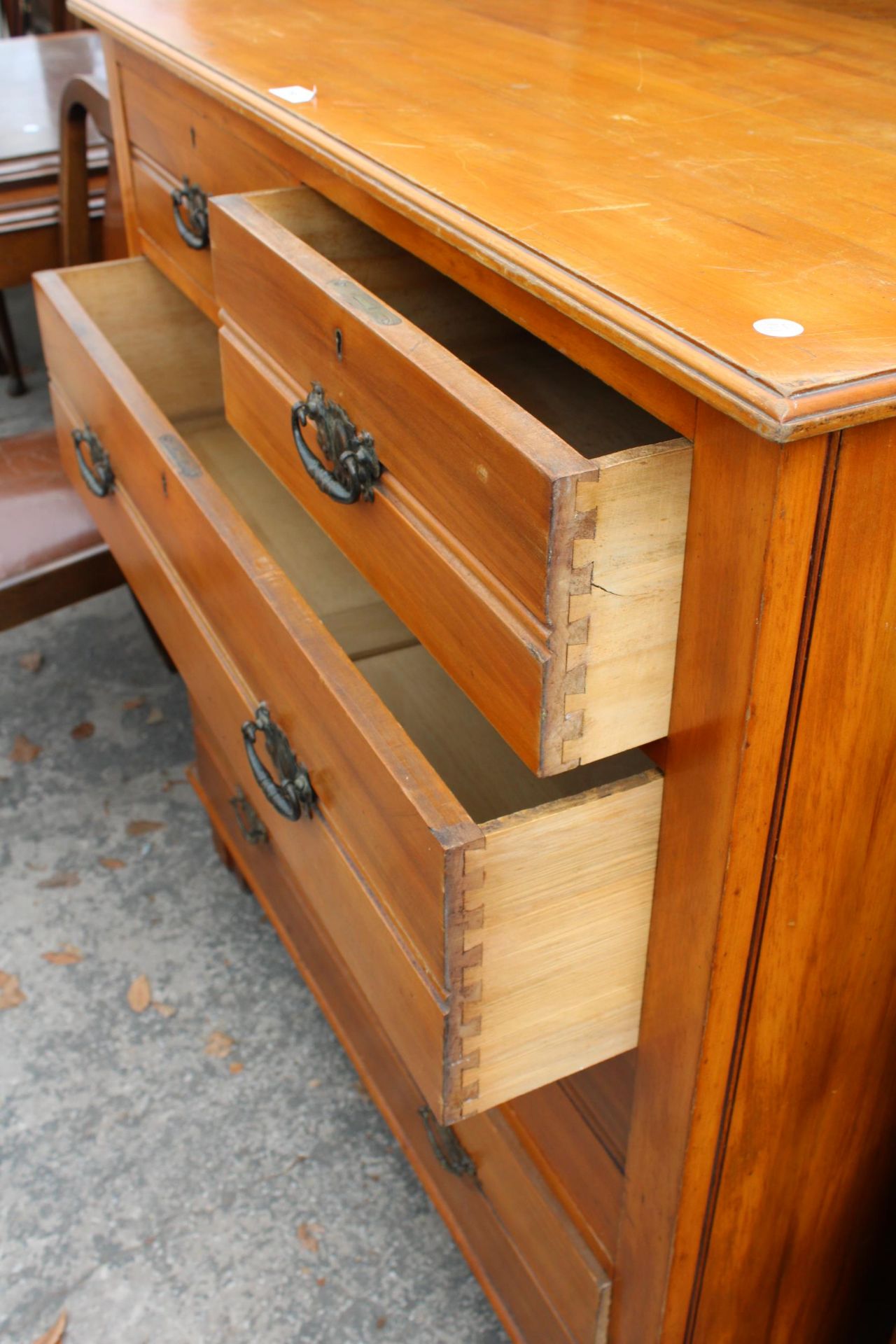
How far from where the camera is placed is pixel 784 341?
0.56 m

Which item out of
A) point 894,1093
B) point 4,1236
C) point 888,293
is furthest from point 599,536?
point 4,1236

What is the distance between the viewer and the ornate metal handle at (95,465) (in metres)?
1.36

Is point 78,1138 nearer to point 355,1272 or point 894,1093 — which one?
point 355,1272

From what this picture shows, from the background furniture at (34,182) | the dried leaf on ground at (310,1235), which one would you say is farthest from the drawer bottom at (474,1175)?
the background furniture at (34,182)

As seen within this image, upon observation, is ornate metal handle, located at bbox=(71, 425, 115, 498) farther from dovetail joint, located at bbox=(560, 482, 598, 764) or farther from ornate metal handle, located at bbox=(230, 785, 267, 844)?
dovetail joint, located at bbox=(560, 482, 598, 764)

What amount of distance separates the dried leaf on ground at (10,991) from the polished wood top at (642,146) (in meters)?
1.10

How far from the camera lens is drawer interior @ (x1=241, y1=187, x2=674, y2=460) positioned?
1.00m

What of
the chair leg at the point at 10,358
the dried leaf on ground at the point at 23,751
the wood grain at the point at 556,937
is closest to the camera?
the wood grain at the point at 556,937

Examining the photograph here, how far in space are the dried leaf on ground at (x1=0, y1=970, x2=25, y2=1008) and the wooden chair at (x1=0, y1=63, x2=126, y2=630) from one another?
0.45 m

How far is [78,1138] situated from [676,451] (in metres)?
1.15

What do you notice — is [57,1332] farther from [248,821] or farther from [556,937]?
[556,937]

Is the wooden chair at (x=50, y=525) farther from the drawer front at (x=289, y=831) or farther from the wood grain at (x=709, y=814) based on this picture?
the wood grain at (x=709, y=814)

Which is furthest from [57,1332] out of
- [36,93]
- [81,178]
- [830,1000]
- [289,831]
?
[36,93]

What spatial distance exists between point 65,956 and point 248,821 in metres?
0.38
